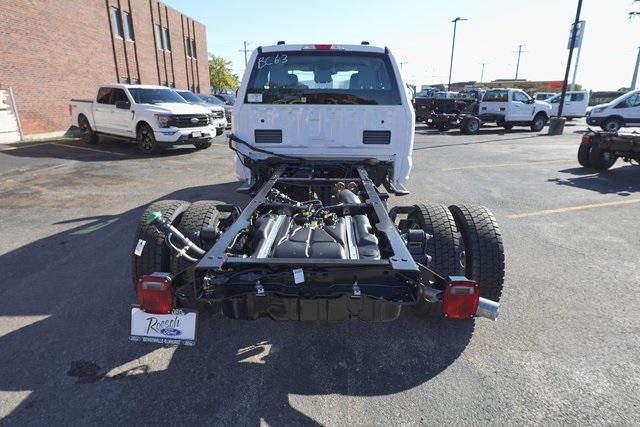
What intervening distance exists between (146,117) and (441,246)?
1099 cm

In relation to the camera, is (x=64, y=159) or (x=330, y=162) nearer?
(x=330, y=162)

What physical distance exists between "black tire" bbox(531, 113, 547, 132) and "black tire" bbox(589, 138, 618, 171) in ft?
38.4

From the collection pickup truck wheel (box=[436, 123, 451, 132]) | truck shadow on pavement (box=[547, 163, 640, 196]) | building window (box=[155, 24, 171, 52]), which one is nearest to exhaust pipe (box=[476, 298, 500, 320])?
truck shadow on pavement (box=[547, 163, 640, 196])

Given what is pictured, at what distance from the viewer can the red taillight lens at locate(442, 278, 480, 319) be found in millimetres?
2123

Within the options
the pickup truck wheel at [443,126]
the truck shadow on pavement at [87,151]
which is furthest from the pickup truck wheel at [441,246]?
the pickup truck wheel at [443,126]

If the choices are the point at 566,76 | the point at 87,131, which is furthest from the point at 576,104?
the point at 87,131

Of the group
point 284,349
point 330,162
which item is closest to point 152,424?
point 284,349

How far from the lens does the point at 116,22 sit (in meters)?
20.5

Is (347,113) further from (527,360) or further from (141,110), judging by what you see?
(141,110)

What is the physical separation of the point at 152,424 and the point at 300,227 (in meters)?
1.51

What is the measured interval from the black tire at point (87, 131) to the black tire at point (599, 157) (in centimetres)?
1533

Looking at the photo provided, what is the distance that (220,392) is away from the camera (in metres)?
2.37

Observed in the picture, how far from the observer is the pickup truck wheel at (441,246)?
9.43 ft

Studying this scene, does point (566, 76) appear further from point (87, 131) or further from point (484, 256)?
point (87, 131)
